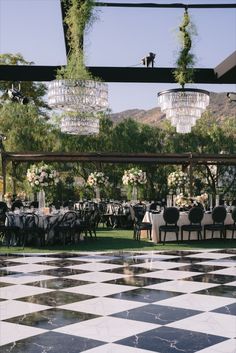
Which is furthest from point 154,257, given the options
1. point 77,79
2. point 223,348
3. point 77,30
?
point 223,348

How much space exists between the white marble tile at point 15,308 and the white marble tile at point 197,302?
3.96ft

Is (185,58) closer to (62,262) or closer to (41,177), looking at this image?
(62,262)

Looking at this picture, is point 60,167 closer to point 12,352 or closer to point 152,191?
point 152,191

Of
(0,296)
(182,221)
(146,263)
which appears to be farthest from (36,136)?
(0,296)

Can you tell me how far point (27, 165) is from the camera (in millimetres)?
23203

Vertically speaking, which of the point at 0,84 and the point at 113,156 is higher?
the point at 0,84

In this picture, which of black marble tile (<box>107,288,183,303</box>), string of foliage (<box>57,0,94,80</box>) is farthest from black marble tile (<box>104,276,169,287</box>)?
string of foliage (<box>57,0,94,80</box>)

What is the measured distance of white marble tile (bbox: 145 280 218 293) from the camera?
6.21 m

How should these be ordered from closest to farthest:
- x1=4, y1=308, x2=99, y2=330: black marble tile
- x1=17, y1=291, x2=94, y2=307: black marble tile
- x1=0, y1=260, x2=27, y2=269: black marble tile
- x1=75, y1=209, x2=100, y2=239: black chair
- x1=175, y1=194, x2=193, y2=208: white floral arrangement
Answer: x1=4, y1=308, x2=99, y2=330: black marble tile → x1=17, y1=291, x2=94, y2=307: black marble tile → x1=0, y1=260, x2=27, y2=269: black marble tile → x1=75, y1=209, x2=100, y2=239: black chair → x1=175, y1=194, x2=193, y2=208: white floral arrangement


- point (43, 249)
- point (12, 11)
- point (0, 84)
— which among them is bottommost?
point (43, 249)

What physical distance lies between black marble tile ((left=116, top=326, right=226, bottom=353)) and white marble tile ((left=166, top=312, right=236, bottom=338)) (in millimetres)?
114

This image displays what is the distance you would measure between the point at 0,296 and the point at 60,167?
18555 millimetres

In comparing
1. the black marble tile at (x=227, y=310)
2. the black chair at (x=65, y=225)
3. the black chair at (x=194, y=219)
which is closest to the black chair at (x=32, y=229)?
the black chair at (x=65, y=225)

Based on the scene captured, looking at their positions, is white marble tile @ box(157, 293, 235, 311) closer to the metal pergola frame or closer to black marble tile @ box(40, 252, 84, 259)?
black marble tile @ box(40, 252, 84, 259)
